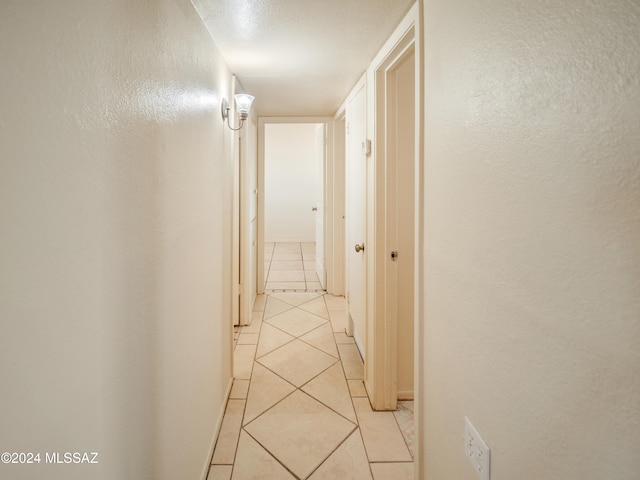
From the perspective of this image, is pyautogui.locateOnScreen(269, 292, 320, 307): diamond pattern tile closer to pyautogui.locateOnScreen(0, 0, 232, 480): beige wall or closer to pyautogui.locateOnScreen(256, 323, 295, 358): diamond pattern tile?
pyautogui.locateOnScreen(256, 323, 295, 358): diamond pattern tile

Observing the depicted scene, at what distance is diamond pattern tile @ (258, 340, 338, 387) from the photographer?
8.43 feet

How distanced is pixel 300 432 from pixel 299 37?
213 centimetres

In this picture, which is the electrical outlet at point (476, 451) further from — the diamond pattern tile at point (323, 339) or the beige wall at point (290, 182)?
the beige wall at point (290, 182)

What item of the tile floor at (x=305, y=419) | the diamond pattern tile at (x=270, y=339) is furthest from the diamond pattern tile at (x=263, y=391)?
the diamond pattern tile at (x=270, y=339)

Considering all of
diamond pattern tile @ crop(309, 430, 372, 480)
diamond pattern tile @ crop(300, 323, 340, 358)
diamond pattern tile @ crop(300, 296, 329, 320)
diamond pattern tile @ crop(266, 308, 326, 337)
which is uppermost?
diamond pattern tile @ crop(300, 296, 329, 320)

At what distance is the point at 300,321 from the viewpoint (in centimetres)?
356

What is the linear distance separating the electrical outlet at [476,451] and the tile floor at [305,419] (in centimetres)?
91

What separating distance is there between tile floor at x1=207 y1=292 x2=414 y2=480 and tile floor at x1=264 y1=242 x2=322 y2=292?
144 centimetres

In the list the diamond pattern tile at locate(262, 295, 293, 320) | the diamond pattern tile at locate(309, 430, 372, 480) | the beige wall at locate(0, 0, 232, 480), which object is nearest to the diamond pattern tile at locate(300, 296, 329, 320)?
the diamond pattern tile at locate(262, 295, 293, 320)

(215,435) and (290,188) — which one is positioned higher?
(290,188)

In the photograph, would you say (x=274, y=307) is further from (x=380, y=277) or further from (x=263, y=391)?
(x=380, y=277)

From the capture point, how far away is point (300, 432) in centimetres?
198

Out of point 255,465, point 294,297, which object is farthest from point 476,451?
point 294,297

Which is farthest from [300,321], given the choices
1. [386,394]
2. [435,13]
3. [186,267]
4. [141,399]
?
[435,13]
